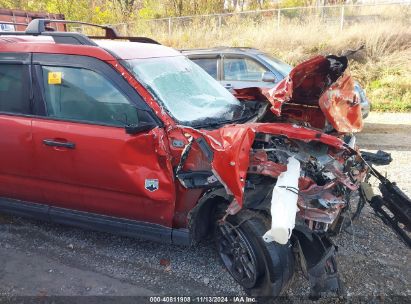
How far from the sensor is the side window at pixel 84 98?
3.11 m

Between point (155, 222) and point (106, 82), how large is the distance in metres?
1.18

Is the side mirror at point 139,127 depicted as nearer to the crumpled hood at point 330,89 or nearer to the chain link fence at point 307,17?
the crumpled hood at point 330,89

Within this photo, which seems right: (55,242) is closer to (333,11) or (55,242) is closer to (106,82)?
(106,82)

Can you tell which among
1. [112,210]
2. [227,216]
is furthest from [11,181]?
[227,216]

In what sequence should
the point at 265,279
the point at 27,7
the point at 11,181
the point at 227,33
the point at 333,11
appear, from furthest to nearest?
the point at 27,7 < the point at 227,33 < the point at 333,11 < the point at 11,181 < the point at 265,279

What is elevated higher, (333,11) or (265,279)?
(333,11)

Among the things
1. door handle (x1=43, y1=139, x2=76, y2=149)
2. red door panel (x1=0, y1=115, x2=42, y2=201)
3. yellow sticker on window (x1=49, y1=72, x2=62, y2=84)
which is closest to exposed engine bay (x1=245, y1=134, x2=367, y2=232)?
door handle (x1=43, y1=139, x2=76, y2=149)

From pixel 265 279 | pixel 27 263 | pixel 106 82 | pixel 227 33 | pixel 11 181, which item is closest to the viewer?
pixel 265 279

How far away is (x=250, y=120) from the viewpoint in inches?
137

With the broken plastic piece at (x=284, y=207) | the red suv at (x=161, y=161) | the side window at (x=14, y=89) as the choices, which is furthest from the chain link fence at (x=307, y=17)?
the broken plastic piece at (x=284, y=207)

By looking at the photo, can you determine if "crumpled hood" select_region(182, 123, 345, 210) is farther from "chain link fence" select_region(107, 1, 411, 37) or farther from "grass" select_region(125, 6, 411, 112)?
"chain link fence" select_region(107, 1, 411, 37)

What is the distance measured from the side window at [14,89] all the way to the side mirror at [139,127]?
1.08m

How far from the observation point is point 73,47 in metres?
3.23

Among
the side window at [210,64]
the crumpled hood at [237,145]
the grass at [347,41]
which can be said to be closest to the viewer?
the crumpled hood at [237,145]
